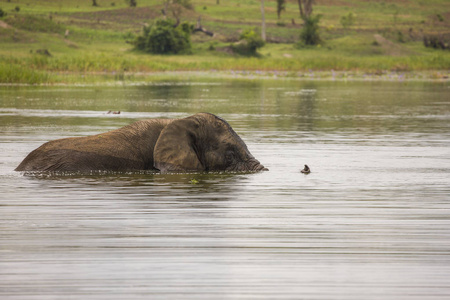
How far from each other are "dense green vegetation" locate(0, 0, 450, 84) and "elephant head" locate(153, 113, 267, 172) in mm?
31648

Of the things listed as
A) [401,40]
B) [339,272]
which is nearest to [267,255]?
[339,272]

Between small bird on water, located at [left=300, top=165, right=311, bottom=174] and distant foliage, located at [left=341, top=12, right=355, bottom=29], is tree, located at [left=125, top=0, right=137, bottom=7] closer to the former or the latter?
distant foliage, located at [left=341, top=12, right=355, bottom=29]

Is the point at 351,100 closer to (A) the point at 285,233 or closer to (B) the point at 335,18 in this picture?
(A) the point at 285,233

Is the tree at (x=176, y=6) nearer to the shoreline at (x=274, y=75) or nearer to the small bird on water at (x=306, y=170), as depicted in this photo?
the shoreline at (x=274, y=75)

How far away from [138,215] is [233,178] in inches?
127

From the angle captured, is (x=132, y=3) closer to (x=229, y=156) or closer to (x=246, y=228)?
(x=229, y=156)

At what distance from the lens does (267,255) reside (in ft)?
25.0

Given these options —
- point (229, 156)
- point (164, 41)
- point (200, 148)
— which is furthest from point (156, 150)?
point (164, 41)

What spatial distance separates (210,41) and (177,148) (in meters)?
83.1

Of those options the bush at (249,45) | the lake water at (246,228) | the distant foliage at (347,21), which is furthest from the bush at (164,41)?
the lake water at (246,228)

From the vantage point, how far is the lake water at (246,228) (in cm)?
673

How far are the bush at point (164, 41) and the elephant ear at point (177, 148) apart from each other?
7162cm

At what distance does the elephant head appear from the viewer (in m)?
12.6

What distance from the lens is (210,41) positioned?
311 feet
